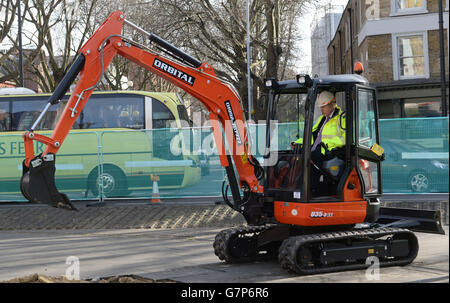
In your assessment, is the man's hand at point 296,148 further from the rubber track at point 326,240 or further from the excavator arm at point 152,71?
the rubber track at point 326,240

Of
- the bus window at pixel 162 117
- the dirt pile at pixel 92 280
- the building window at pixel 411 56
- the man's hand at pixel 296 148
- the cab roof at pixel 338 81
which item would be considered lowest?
the dirt pile at pixel 92 280

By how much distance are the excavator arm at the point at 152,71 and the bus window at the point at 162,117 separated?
9.96 metres

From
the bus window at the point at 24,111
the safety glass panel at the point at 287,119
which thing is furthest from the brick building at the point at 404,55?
the safety glass panel at the point at 287,119

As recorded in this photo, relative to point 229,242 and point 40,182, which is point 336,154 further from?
point 40,182

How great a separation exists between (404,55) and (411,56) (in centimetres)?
37

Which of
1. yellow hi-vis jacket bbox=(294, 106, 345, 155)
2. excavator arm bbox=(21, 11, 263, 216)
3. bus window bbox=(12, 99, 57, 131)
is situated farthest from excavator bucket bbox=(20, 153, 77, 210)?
bus window bbox=(12, 99, 57, 131)

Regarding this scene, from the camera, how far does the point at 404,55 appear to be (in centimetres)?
3192

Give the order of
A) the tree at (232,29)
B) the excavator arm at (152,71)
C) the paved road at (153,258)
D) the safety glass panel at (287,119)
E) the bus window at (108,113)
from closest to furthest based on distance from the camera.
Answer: the excavator arm at (152,71), the paved road at (153,258), the safety glass panel at (287,119), the bus window at (108,113), the tree at (232,29)

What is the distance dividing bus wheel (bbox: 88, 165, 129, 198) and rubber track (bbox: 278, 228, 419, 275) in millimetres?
8084

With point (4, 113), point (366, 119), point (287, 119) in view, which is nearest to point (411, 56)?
point (4, 113)

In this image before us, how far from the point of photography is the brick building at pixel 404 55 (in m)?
30.7
